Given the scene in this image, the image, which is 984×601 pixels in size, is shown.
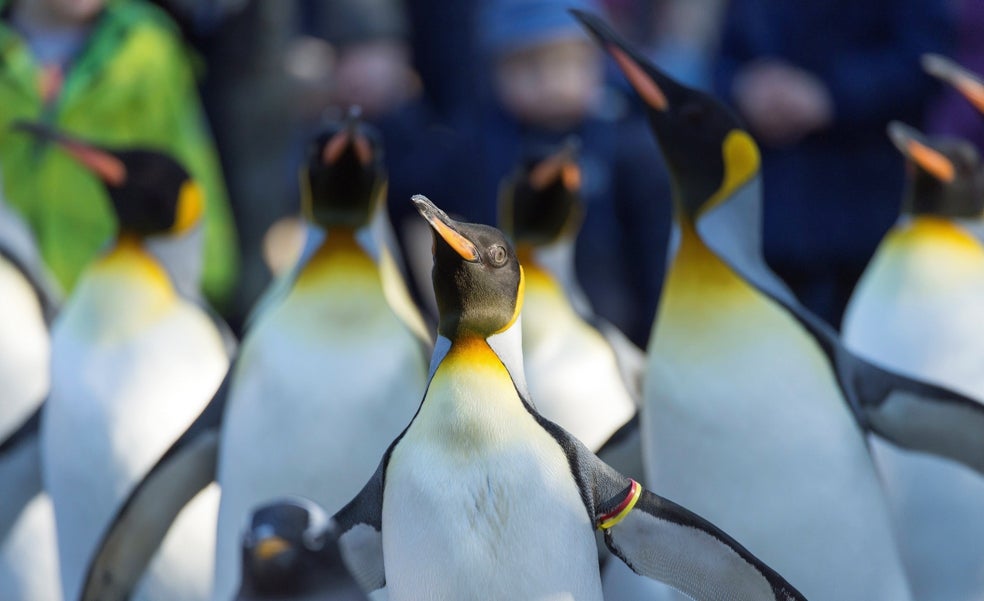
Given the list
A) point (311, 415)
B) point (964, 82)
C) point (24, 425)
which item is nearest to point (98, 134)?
point (24, 425)

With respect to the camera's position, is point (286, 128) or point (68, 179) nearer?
point (68, 179)

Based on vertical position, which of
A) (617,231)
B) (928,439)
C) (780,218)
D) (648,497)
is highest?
(648,497)

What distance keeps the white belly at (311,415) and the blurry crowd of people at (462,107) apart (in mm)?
1224

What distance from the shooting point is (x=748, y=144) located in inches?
96.6

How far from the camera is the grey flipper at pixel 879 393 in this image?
7.76ft

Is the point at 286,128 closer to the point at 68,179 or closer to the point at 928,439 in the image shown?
the point at 68,179

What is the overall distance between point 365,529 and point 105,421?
959 millimetres

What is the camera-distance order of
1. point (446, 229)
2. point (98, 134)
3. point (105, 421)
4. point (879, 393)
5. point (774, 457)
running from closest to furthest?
point (446, 229), point (774, 457), point (879, 393), point (105, 421), point (98, 134)

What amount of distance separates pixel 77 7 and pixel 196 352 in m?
1.60

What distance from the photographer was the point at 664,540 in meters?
1.86

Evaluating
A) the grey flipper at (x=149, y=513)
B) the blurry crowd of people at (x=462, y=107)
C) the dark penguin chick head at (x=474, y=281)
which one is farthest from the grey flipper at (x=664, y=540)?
the blurry crowd of people at (x=462, y=107)

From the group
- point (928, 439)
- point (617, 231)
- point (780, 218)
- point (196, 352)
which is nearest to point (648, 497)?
point (928, 439)

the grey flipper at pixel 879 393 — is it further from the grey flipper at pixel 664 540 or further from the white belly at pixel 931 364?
the grey flipper at pixel 664 540

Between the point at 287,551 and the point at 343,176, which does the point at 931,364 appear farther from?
the point at 287,551
